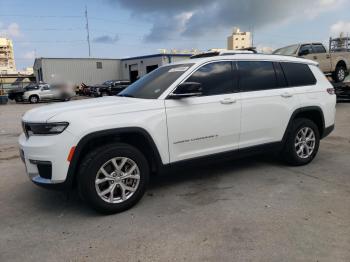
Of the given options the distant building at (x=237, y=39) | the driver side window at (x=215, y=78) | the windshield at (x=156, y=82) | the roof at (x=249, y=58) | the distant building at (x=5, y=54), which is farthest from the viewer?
the distant building at (x=5, y=54)

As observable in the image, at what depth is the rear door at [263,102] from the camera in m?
4.74

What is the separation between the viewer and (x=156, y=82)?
459cm

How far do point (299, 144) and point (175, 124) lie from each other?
2.45 m

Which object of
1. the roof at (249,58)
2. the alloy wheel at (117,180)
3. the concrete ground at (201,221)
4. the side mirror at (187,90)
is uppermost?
the roof at (249,58)

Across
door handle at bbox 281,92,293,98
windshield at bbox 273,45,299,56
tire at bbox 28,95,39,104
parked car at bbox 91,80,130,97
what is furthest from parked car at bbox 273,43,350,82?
tire at bbox 28,95,39,104

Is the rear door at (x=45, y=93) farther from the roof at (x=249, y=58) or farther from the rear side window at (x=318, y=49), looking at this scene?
the roof at (x=249, y=58)

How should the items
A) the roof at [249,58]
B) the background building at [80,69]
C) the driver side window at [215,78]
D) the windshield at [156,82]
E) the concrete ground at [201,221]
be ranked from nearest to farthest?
the concrete ground at [201,221]
the windshield at [156,82]
the driver side window at [215,78]
the roof at [249,58]
the background building at [80,69]

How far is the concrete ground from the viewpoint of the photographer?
3006 mm

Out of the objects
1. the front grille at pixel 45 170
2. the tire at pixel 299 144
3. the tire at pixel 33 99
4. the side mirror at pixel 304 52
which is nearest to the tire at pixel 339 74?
the side mirror at pixel 304 52

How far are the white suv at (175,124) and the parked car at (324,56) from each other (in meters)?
7.89

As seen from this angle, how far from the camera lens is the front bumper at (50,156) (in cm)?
349

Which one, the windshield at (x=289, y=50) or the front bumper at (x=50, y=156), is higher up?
the windshield at (x=289, y=50)

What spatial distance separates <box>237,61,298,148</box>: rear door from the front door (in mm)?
162

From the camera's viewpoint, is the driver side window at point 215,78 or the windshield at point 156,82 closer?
the windshield at point 156,82
